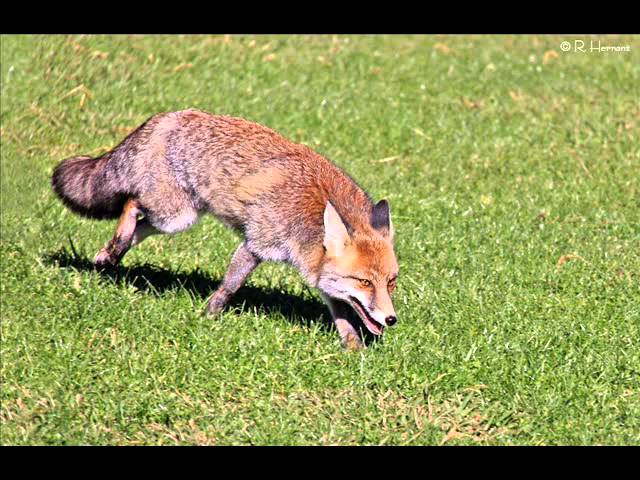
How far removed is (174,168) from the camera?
29.3 ft

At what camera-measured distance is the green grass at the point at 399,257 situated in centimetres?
732

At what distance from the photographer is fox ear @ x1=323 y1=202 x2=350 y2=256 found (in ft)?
26.5

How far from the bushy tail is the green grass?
496mm

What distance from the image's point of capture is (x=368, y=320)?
801 centimetres

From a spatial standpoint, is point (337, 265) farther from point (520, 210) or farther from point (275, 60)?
point (275, 60)

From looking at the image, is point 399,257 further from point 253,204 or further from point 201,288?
point 253,204

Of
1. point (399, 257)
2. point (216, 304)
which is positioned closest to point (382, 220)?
point (216, 304)

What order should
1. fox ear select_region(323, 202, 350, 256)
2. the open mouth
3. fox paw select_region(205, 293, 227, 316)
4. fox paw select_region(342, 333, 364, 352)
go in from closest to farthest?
the open mouth → fox ear select_region(323, 202, 350, 256) → fox paw select_region(342, 333, 364, 352) → fox paw select_region(205, 293, 227, 316)

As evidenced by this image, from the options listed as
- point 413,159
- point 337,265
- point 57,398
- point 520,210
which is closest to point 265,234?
point 337,265

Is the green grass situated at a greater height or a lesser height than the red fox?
lesser

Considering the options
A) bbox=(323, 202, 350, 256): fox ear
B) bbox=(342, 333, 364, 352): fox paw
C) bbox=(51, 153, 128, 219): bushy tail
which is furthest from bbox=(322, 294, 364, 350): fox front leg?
bbox=(51, 153, 128, 219): bushy tail

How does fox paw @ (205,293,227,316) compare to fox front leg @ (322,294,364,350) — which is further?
fox paw @ (205,293,227,316)

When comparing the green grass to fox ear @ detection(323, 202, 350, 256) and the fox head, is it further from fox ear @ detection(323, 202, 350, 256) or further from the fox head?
fox ear @ detection(323, 202, 350, 256)

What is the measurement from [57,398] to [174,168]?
247 centimetres
